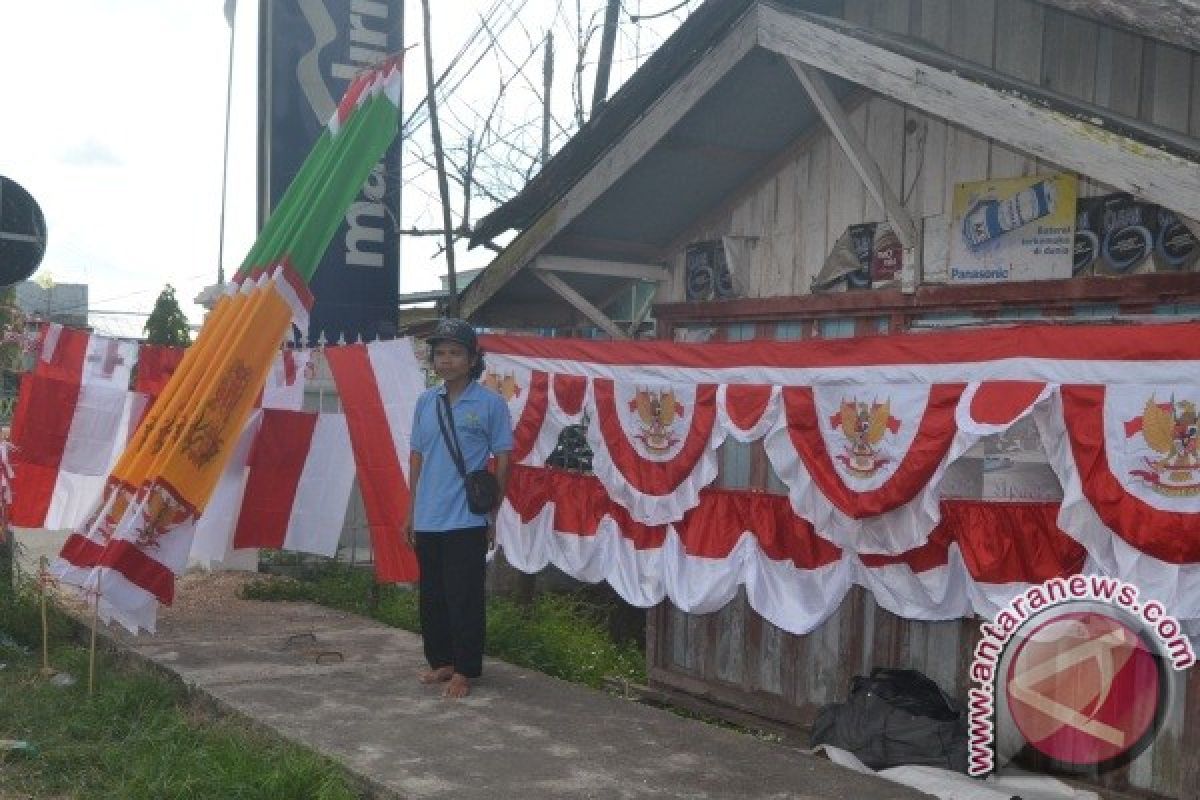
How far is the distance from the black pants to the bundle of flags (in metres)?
1.30

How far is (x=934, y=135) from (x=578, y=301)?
8.41 feet

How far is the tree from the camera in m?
24.6

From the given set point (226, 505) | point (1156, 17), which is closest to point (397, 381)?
point (226, 505)

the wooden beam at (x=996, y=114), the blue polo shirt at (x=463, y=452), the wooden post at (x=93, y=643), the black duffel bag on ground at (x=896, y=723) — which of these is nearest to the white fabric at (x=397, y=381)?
the blue polo shirt at (x=463, y=452)

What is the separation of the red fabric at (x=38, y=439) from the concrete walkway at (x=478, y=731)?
2.67m

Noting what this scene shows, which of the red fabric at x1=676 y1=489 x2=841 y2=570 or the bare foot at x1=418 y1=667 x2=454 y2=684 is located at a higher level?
the red fabric at x1=676 y1=489 x2=841 y2=570

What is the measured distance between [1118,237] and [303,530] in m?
5.86

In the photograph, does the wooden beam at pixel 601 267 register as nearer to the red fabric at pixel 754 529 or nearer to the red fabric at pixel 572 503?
the red fabric at pixel 572 503

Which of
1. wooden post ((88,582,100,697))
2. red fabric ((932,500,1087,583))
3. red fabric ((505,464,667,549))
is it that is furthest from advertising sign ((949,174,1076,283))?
wooden post ((88,582,100,697))

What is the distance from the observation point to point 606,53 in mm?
15781

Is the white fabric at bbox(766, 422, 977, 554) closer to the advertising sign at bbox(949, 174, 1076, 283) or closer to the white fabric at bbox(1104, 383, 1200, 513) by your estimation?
the white fabric at bbox(1104, 383, 1200, 513)

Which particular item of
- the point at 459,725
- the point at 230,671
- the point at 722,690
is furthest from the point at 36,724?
the point at 722,690

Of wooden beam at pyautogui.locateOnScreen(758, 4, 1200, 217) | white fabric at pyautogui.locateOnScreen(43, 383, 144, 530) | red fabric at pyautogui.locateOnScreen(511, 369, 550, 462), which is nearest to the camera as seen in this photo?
wooden beam at pyautogui.locateOnScreen(758, 4, 1200, 217)

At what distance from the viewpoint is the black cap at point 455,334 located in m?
6.48
